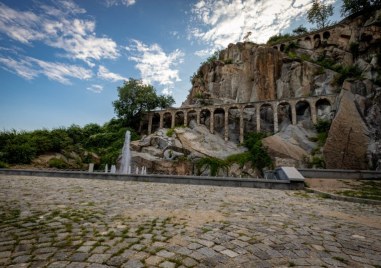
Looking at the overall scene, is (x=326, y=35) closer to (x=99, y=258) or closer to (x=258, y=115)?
(x=258, y=115)

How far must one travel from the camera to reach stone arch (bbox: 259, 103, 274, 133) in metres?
36.1

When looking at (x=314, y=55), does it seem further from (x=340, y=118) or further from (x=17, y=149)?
(x=17, y=149)

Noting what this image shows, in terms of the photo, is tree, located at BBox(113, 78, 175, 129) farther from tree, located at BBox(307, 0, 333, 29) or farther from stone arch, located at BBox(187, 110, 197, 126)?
tree, located at BBox(307, 0, 333, 29)

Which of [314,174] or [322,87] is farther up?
[322,87]

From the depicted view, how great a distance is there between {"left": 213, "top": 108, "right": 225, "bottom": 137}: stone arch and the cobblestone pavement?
33.4 m

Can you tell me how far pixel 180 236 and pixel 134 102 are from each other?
131ft

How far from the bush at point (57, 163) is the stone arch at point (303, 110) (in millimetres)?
30916

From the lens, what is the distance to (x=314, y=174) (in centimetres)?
1226

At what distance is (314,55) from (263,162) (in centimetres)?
2677

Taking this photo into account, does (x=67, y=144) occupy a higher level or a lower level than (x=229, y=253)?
higher

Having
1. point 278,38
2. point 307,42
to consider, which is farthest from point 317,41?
point 278,38

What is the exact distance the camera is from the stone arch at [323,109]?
2987 centimetres

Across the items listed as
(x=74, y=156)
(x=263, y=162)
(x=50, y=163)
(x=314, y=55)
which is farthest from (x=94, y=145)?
(x=314, y=55)

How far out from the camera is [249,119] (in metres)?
38.1
